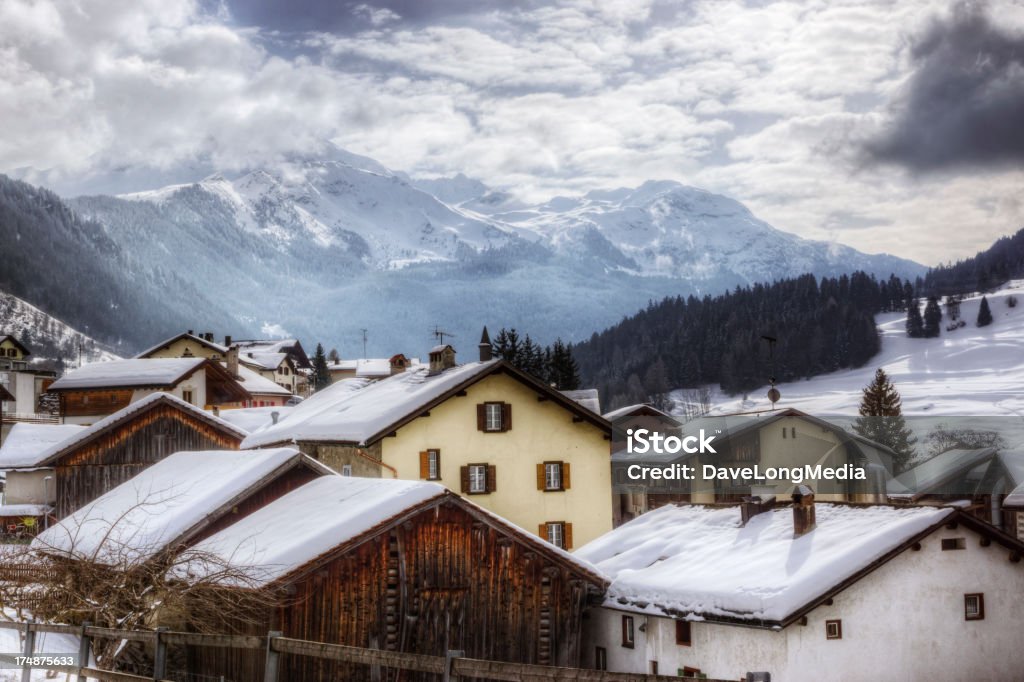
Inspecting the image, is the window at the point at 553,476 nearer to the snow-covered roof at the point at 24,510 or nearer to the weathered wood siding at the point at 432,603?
the weathered wood siding at the point at 432,603

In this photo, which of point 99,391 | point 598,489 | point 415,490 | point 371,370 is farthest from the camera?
point 371,370

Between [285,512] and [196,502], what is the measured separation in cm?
284

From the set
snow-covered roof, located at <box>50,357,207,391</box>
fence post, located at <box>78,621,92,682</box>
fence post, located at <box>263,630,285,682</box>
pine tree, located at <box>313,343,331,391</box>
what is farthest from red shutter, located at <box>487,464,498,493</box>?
pine tree, located at <box>313,343,331,391</box>

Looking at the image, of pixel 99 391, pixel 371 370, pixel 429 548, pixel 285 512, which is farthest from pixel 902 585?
pixel 371 370

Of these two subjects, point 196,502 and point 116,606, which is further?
point 196,502

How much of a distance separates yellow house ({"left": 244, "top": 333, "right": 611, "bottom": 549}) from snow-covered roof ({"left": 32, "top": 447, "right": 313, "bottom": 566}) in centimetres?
953

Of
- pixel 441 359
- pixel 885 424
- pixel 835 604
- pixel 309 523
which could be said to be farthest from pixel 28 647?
pixel 885 424

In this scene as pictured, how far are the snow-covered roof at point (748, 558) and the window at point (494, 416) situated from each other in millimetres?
8747

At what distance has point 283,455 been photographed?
3247cm

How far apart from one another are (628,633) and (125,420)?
29.9 meters

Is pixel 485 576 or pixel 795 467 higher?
pixel 795 467

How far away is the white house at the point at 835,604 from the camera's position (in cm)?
2998

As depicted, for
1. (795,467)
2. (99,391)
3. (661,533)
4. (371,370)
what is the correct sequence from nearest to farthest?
(661,533)
(795,467)
(99,391)
(371,370)

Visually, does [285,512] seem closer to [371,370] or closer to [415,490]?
[415,490]
